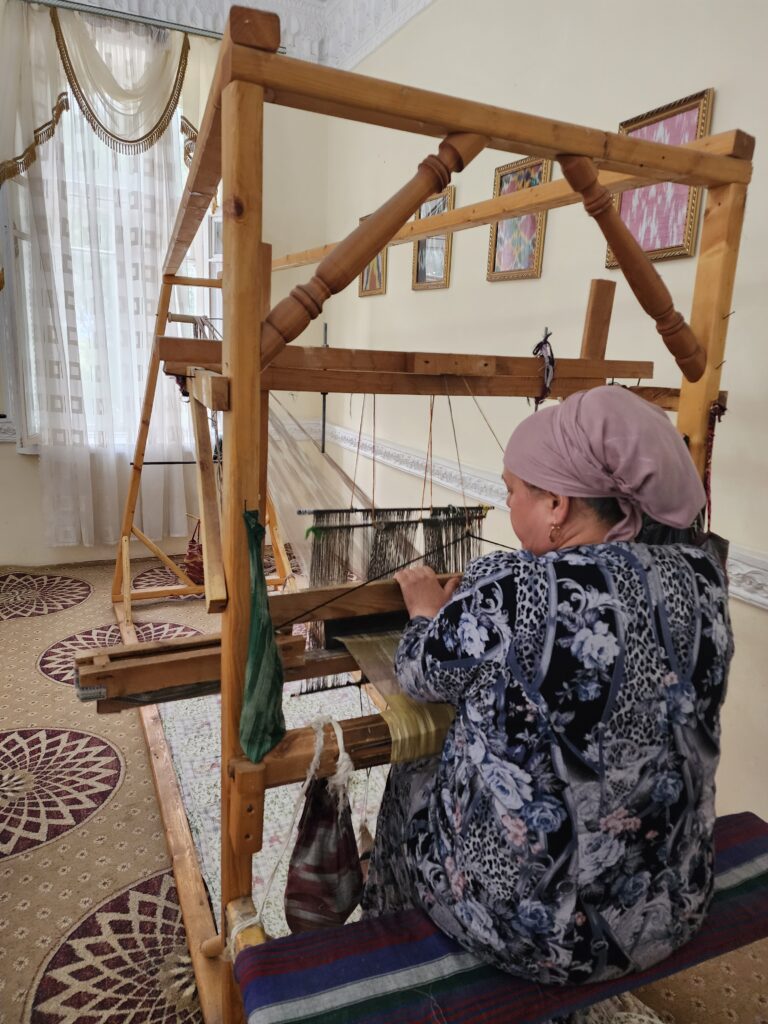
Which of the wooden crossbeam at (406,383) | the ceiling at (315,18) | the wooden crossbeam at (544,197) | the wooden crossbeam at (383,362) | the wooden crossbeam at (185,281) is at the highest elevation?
the ceiling at (315,18)

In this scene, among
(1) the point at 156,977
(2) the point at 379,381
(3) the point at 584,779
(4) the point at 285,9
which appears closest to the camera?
(3) the point at 584,779

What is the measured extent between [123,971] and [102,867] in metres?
0.34

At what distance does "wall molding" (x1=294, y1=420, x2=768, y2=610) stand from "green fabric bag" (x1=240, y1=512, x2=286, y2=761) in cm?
128

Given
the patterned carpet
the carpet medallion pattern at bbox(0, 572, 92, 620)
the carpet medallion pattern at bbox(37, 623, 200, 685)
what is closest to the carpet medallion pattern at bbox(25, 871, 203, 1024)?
the patterned carpet

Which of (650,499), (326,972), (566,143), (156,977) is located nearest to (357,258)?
(566,143)

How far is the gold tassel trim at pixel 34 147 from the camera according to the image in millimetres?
3426

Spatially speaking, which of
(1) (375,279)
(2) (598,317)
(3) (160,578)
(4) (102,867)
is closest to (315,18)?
(1) (375,279)

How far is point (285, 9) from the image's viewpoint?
3904 mm

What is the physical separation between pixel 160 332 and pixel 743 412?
2.10m

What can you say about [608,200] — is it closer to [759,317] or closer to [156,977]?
[759,317]

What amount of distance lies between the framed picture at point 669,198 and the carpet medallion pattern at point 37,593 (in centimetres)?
304

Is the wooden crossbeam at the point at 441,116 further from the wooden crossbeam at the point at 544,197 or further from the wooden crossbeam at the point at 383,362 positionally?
the wooden crossbeam at the point at 383,362

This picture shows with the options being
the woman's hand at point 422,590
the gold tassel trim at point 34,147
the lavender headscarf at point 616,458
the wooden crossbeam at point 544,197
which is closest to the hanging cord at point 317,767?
the woman's hand at point 422,590

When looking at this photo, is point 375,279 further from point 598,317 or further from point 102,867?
point 102,867
